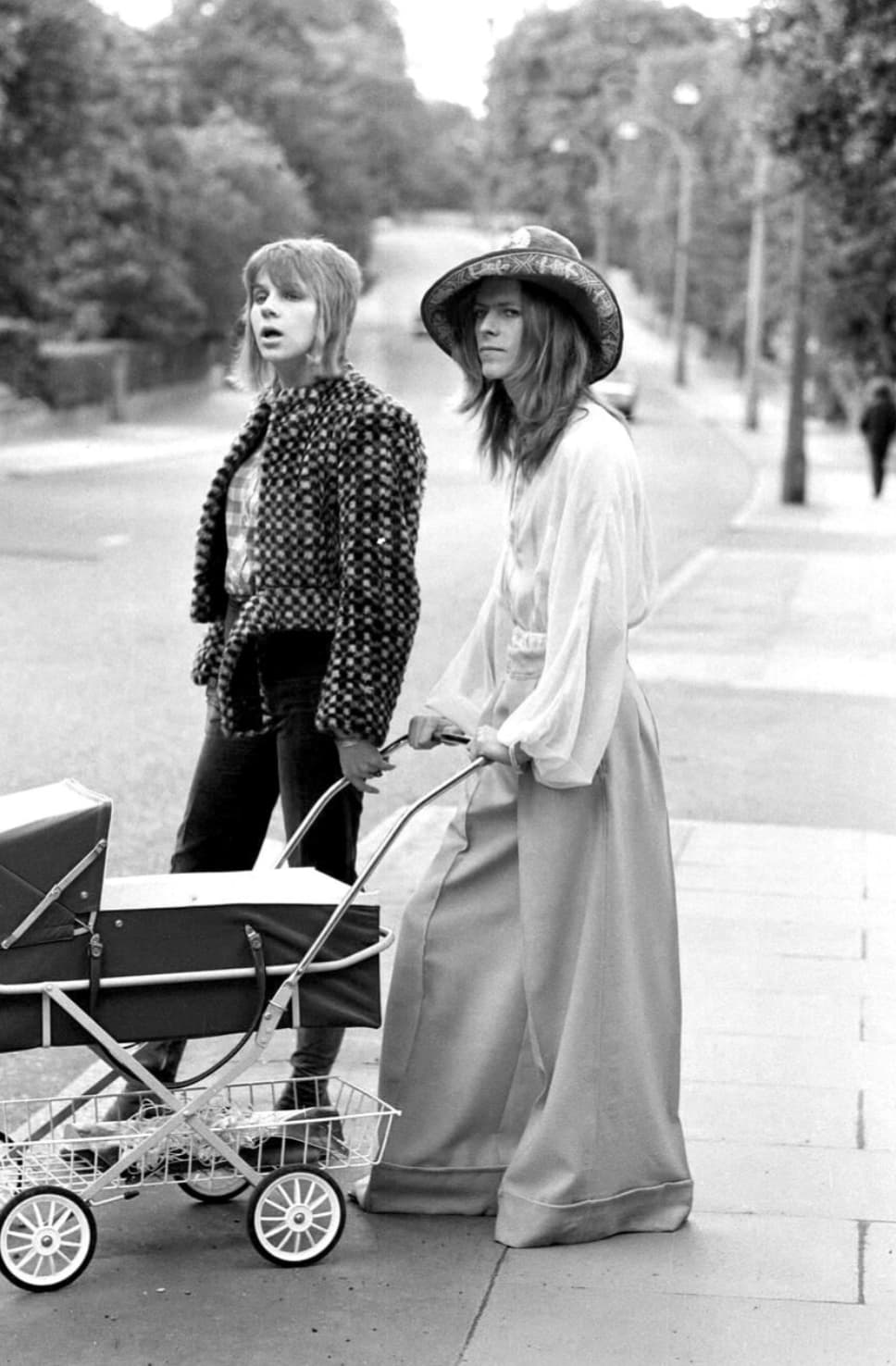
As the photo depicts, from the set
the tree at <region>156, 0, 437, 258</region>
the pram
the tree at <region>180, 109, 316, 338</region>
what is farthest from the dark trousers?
the tree at <region>156, 0, 437, 258</region>

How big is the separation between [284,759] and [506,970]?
70cm

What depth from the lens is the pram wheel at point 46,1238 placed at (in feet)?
12.6

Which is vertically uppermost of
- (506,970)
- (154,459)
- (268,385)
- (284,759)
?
(268,385)

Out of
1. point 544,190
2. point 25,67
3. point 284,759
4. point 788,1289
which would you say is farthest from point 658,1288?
point 544,190

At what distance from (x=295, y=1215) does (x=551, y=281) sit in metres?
1.73

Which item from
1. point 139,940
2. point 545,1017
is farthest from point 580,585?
point 139,940

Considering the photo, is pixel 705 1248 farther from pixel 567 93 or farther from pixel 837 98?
pixel 567 93

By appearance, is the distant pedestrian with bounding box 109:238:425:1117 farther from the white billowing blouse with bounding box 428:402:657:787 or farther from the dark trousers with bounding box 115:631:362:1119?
the white billowing blouse with bounding box 428:402:657:787

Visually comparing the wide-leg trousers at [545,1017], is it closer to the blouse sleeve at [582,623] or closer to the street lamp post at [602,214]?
the blouse sleeve at [582,623]

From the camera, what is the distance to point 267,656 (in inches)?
180

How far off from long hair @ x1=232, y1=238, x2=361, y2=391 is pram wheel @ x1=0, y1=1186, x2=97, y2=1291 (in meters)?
1.68

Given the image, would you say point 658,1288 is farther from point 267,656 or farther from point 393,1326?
point 267,656

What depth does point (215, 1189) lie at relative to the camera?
432cm

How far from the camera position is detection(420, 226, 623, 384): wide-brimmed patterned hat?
412 centimetres
